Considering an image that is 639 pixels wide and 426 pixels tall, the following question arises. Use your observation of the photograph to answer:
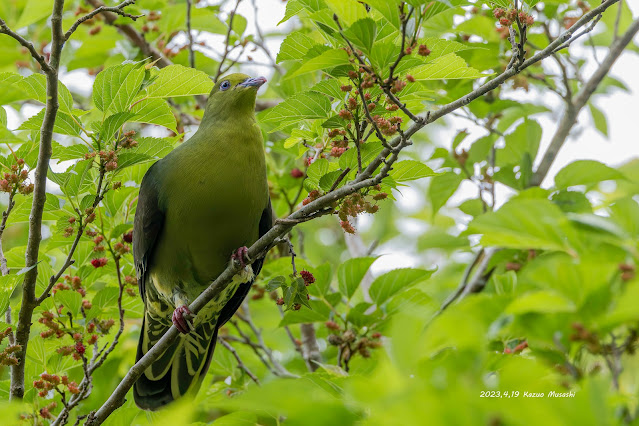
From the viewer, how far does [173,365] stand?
4.43m

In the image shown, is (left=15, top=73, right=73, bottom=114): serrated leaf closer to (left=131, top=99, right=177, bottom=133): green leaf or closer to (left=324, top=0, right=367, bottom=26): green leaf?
(left=131, top=99, right=177, bottom=133): green leaf

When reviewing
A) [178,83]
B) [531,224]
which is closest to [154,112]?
[178,83]

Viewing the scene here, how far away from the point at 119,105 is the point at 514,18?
1901mm

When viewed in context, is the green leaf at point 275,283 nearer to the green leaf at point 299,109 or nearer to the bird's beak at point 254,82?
the green leaf at point 299,109

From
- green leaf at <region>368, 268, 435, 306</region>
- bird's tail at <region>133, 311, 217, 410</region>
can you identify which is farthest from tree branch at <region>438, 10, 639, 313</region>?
bird's tail at <region>133, 311, 217, 410</region>

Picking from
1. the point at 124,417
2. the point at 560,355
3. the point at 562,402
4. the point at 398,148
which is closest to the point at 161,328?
the point at 124,417

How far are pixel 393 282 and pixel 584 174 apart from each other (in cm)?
134

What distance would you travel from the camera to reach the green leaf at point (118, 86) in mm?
3217

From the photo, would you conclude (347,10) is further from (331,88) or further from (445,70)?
(445,70)

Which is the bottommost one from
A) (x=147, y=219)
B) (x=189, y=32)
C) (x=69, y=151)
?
(x=147, y=219)

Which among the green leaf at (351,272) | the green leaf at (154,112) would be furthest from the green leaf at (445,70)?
the green leaf at (154,112)

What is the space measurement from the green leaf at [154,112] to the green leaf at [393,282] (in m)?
1.46

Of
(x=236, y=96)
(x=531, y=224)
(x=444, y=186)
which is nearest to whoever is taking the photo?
(x=531, y=224)

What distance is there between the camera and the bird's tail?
4.34m
